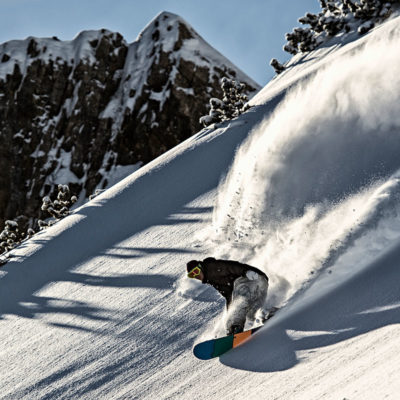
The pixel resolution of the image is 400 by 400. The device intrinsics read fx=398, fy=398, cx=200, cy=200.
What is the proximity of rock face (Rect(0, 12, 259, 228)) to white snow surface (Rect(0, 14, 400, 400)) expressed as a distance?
1190 inches

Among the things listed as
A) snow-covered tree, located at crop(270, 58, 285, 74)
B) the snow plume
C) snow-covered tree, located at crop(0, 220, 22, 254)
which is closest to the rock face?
snow-covered tree, located at crop(0, 220, 22, 254)

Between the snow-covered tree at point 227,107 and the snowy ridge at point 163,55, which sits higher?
the snowy ridge at point 163,55

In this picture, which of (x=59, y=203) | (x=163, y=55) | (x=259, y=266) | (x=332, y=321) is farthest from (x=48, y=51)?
(x=332, y=321)

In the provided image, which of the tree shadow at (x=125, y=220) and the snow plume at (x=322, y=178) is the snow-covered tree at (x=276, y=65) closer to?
the tree shadow at (x=125, y=220)

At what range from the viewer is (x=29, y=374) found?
4.87 meters

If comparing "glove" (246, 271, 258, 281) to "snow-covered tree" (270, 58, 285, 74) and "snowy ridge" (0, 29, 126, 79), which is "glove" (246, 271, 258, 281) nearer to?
"snow-covered tree" (270, 58, 285, 74)

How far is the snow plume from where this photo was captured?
14.7 ft

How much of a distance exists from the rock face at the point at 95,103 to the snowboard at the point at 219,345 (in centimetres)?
3458

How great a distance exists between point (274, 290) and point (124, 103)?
4278 centimetres

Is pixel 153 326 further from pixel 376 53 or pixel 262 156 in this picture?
pixel 376 53

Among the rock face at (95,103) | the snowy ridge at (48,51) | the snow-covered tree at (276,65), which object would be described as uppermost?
the snowy ridge at (48,51)

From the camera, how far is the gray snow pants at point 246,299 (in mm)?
4250

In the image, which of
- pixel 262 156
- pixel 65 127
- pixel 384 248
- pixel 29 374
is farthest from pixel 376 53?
pixel 65 127

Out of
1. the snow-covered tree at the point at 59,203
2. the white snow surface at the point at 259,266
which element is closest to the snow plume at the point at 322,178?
the white snow surface at the point at 259,266
